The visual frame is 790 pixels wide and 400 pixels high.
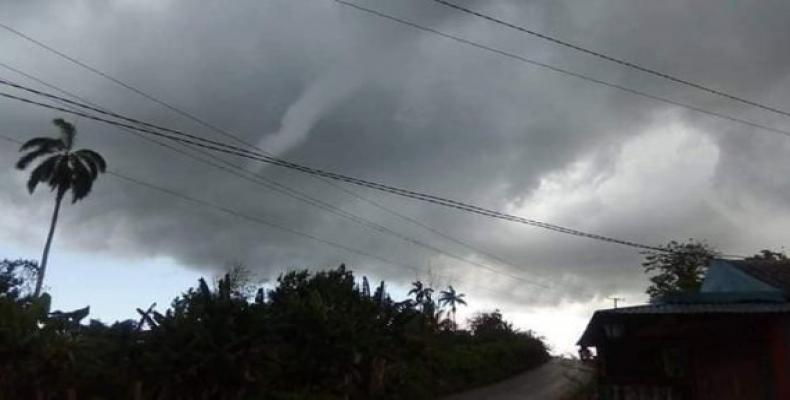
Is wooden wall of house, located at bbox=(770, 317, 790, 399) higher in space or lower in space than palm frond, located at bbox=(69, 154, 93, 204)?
lower

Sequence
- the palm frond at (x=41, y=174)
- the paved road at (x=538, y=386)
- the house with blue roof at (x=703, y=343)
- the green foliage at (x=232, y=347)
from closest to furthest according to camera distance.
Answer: the house with blue roof at (x=703, y=343), the green foliage at (x=232, y=347), the paved road at (x=538, y=386), the palm frond at (x=41, y=174)

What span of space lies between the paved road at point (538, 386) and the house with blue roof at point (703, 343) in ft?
51.9

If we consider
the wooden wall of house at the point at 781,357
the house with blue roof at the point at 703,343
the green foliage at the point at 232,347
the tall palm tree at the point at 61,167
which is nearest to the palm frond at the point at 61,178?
the tall palm tree at the point at 61,167

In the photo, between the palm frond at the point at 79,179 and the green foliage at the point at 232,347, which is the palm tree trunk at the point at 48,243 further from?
the green foliage at the point at 232,347

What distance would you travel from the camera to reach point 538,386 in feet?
130

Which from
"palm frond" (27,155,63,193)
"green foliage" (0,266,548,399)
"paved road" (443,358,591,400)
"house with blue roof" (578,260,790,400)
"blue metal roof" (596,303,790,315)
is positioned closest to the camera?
"blue metal roof" (596,303,790,315)

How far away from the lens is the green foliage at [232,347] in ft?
67.5

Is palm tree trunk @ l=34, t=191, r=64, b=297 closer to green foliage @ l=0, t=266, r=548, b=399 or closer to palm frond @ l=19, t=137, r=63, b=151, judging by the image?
palm frond @ l=19, t=137, r=63, b=151

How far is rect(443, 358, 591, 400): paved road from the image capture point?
35194 mm

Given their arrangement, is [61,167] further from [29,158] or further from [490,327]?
[490,327]

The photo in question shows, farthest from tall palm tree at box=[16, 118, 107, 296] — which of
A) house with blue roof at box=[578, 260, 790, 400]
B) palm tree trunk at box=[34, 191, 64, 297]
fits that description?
house with blue roof at box=[578, 260, 790, 400]

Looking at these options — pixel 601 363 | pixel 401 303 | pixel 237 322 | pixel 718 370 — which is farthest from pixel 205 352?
pixel 718 370

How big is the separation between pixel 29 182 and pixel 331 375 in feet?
78.8

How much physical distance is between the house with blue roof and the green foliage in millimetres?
9819
